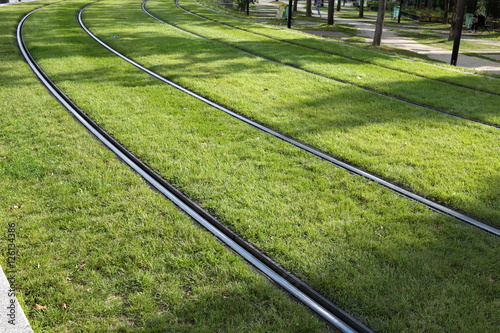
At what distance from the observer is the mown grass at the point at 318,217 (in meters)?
3.55

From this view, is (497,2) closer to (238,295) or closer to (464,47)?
(464,47)

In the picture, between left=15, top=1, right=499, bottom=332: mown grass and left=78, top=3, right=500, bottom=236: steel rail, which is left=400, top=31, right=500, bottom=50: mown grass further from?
left=15, top=1, right=499, bottom=332: mown grass

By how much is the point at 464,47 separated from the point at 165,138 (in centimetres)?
2109

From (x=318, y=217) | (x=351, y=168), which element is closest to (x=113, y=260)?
(x=318, y=217)

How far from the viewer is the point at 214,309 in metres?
3.42

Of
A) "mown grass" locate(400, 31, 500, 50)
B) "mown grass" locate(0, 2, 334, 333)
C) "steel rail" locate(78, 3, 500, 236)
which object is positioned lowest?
"mown grass" locate(0, 2, 334, 333)

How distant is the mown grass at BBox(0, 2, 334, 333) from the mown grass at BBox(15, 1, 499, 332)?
0.45 metres

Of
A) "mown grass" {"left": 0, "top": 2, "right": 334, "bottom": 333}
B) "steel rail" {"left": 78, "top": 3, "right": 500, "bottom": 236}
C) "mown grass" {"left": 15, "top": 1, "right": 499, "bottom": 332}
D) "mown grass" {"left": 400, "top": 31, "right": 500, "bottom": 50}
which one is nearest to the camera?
"mown grass" {"left": 0, "top": 2, "right": 334, "bottom": 333}

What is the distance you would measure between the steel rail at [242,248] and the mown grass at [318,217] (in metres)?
0.11

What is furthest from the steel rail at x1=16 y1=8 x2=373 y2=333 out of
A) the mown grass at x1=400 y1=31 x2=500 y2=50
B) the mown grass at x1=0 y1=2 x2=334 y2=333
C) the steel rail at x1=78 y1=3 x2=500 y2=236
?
the mown grass at x1=400 y1=31 x2=500 y2=50

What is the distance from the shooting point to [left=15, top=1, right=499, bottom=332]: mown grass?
3551 mm

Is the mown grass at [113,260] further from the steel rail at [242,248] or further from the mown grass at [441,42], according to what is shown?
the mown grass at [441,42]

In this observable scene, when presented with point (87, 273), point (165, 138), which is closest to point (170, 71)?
point (165, 138)

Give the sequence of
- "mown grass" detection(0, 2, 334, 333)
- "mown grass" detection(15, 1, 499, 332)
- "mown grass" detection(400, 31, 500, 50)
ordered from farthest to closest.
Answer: "mown grass" detection(400, 31, 500, 50) → "mown grass" detection(15, 1, 499, 332) → "mown grass" detection(0, 2, 334, 333)
